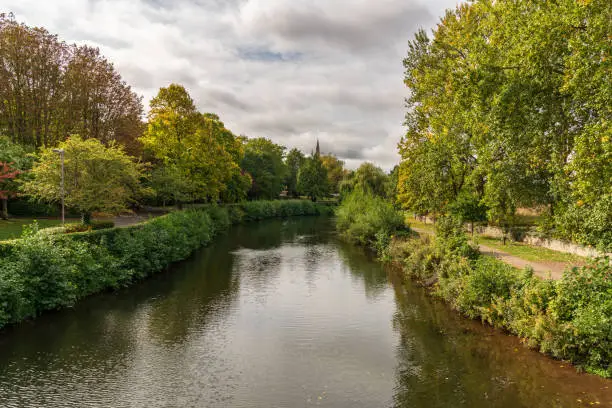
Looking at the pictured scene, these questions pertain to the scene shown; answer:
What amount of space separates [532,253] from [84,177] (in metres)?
27.5

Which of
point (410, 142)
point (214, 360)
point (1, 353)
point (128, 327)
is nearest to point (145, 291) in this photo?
point (128, 327)

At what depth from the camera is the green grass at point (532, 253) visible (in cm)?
2224

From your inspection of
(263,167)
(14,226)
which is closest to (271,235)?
(14,226)

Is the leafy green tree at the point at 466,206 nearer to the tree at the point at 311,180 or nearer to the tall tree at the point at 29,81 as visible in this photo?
the tall tree at the point at 29,81

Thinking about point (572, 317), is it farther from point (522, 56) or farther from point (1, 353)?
point (1, 353)

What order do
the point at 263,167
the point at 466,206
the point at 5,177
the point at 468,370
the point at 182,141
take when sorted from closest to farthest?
1. the point at 468,370
2. the point at 5,177
3. the point at 466,206
4. the point at 182,141
5. the point at 263,167

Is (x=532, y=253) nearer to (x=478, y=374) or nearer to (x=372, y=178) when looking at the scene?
(x=478, y=374)

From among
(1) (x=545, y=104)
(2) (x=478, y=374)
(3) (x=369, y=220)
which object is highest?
(1) (x=545, y=104)

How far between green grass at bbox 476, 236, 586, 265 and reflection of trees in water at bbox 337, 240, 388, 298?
6.32 m

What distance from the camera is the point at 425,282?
23719mm

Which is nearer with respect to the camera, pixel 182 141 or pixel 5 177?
pixel 5 177

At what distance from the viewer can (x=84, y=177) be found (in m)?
24.3

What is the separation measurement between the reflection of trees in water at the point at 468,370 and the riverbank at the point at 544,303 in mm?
668

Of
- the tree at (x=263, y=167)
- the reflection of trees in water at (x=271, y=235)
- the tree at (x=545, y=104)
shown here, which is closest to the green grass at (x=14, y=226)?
the reflection of trees in water at (x=271, y=235)
